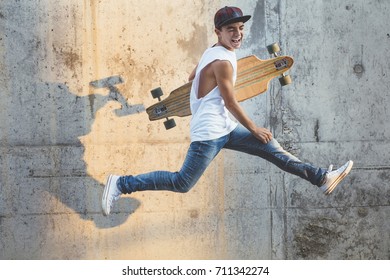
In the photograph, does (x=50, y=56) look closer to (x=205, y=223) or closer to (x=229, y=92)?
(x=229, y=92)

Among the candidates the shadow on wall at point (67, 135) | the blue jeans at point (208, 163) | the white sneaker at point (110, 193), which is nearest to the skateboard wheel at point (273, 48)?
the blue jeans at point (208, 163)

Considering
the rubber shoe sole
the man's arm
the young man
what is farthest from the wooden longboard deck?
the rubber shoe sole

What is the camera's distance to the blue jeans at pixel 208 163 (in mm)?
5340

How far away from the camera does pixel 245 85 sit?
552 centimetres

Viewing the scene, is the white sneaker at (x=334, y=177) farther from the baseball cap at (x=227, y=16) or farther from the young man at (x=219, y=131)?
the baseball cap at (x=227, y=16)

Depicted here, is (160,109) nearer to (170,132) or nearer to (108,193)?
(170,132)

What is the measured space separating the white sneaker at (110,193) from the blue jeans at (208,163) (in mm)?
61

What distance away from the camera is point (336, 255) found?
5727 mm

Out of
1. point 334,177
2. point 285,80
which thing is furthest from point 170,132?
point 334,177

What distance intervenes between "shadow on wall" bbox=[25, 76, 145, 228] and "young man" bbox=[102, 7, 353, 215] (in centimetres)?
30

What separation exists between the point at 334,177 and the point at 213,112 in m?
1.15

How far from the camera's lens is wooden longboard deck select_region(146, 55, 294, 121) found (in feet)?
18.1

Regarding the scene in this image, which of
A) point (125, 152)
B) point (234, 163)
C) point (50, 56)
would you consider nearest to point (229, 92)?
point (234, 163)

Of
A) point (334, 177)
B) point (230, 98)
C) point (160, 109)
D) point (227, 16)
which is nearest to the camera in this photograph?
point (230, 98)
